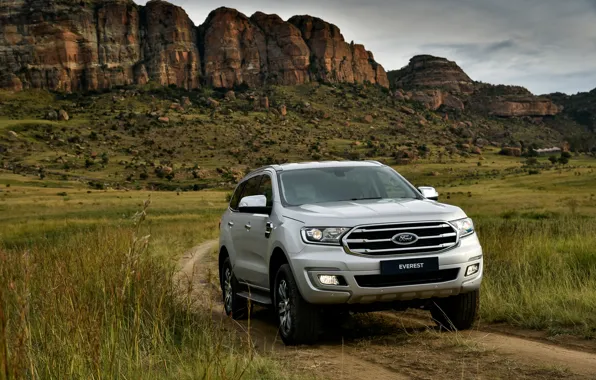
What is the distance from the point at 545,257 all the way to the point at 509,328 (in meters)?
3.55

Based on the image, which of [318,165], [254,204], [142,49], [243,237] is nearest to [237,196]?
[243,237]

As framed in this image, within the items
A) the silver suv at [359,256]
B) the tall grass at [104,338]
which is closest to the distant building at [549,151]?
the silver suv at [359,256]

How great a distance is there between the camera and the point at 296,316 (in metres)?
7.01

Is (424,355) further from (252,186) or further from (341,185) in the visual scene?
(252,186)

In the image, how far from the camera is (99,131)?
4363 inches

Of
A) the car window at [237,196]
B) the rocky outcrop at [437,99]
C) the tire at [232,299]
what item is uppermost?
the rocky outcrop at [437,99]

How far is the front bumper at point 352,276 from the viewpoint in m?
6.71

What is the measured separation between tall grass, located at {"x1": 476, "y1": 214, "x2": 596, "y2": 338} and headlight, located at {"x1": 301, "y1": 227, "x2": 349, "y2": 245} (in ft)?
8.49

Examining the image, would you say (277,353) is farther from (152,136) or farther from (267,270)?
(152,136)

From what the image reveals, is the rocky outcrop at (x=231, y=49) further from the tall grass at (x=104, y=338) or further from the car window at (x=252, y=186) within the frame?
the tall grass at (x=104, y=338)

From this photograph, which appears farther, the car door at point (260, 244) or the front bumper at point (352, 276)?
the car door at point (260, 244)

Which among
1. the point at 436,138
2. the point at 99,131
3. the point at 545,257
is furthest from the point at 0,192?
the point at 436,138

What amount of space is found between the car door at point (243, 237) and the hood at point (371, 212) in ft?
4.33

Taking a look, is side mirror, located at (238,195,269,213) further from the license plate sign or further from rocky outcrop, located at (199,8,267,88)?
rocky outcrop, located at (199,8,267,88)
